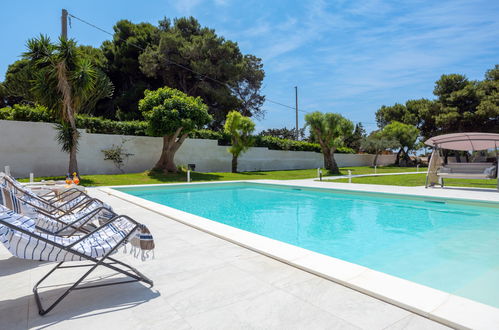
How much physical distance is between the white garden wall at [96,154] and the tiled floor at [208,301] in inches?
478

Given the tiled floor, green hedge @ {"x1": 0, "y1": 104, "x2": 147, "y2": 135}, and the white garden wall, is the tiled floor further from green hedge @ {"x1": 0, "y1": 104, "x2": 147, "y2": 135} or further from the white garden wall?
the white garden wall

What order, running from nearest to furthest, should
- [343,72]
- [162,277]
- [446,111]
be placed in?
[162,277] → [343,72] → [446,111]

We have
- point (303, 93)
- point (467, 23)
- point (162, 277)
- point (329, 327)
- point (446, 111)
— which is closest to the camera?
point (329, 327)

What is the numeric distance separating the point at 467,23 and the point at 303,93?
2007 cm

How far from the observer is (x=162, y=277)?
8.25ft

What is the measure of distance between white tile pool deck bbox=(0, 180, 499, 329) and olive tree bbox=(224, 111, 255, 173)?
589 inches

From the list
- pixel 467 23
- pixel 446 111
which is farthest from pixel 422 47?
pixel 446 111

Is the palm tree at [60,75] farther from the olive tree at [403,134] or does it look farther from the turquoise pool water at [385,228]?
the olive tree at [403,134]

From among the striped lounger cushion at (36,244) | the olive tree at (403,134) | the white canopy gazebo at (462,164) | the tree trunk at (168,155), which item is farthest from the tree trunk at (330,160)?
the striped lounger cushion at (36,244)

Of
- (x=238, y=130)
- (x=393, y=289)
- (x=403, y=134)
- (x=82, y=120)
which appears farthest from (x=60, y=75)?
(x=403, y=134)

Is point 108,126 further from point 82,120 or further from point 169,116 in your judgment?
point 169,116

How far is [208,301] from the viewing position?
6.79 ft

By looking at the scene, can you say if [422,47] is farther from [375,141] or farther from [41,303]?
[41,303]

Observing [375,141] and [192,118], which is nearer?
[192,118]
